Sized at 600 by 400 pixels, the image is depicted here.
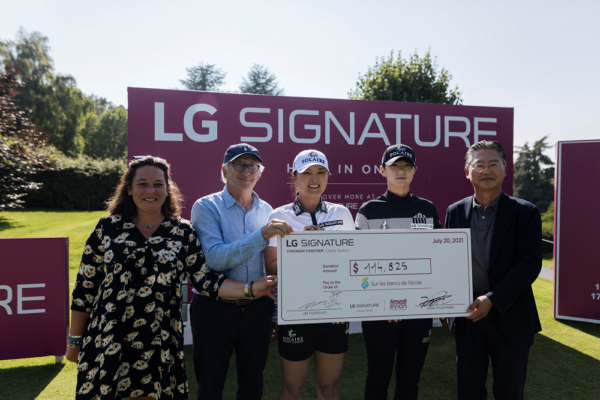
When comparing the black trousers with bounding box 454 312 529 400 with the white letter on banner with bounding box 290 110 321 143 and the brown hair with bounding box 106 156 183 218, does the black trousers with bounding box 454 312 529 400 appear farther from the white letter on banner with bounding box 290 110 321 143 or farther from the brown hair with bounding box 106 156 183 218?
the white letter on banner with bounding box 290 110 321 143

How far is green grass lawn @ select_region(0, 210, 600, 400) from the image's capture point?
9.99ft

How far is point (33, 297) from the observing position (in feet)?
11.1

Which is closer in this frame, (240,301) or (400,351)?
(240,301)

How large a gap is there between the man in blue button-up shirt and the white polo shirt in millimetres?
142

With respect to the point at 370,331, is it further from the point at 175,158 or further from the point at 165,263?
the point at 175,158

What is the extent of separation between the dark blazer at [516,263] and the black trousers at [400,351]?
438 mm

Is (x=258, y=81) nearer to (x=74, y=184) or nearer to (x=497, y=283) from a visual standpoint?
(x=74, y=184)

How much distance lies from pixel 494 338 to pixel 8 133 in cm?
1546

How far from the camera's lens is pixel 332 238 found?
1.98m

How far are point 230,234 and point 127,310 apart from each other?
628 mm

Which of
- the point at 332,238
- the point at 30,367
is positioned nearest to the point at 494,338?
the point at 332,238

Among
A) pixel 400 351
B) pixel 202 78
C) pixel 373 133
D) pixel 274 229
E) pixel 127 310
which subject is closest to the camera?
pixel 127 310

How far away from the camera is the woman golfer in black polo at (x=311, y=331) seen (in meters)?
1.99
